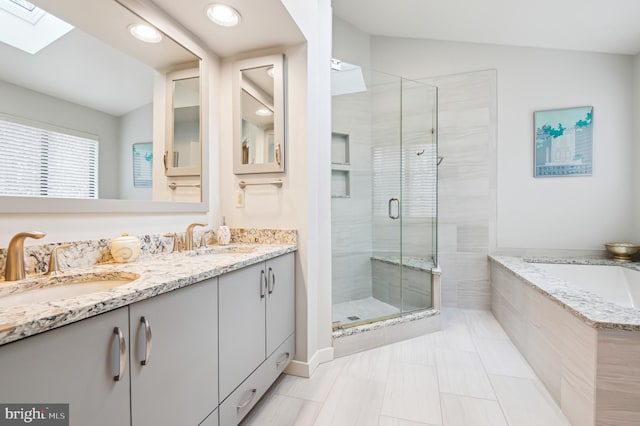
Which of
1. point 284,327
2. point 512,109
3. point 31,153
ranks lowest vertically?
point 284,327

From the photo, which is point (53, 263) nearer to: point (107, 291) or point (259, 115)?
point (107, 291)

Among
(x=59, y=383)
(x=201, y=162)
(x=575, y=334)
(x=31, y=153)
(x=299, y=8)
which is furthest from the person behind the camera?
(x=201, y=162)

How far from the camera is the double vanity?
61cm

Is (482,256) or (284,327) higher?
(482,256)

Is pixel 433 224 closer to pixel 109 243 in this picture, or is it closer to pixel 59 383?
pixel 109 243

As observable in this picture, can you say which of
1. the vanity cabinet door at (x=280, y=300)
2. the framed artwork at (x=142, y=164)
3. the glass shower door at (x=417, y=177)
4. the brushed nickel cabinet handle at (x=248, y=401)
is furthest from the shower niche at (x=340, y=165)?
the brushed nickel cabinet handle at (x=248, y=401)

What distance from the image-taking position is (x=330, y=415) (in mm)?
1515

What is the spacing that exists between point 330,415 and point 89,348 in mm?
1261

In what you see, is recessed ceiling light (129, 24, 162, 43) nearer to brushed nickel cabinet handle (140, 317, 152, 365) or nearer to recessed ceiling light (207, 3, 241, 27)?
recessed ceiling light (207, 3, 241, 27)

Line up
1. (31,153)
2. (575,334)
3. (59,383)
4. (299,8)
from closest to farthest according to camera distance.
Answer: (59,383) < (31,153) < (575,334) < (299,8)

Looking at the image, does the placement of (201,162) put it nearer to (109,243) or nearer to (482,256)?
→ (109,243)

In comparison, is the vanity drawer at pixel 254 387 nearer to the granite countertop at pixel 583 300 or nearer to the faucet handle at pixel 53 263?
the faucet handle at pixel 53 263

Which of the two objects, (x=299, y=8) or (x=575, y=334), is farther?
(x=299, y=8)

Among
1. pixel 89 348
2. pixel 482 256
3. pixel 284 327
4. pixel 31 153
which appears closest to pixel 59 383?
pixel 89 348
